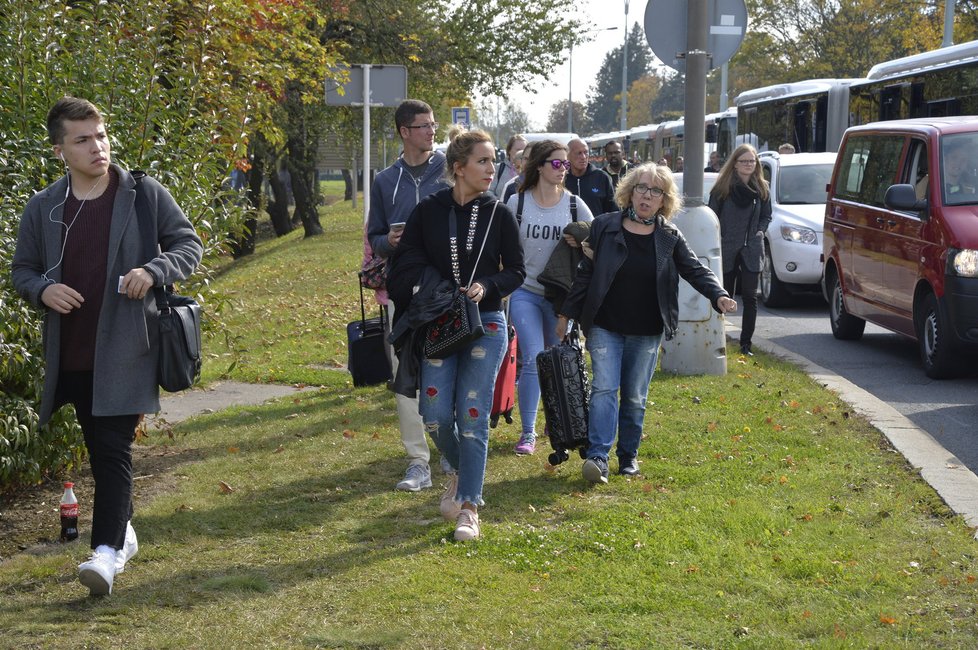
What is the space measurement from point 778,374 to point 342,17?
59.1 ft

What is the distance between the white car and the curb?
16.1 ft

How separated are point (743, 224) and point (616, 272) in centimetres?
510

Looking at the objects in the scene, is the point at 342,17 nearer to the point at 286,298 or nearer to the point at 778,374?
the point at 286,298

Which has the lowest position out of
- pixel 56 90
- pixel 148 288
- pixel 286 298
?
pixel 286 298

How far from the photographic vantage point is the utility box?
414 inches

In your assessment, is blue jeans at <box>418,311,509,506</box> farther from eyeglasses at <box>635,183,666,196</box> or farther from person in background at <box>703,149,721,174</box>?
person in background at <box>703,149,721,174</box>

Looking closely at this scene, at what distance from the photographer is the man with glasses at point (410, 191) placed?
23.1 feet

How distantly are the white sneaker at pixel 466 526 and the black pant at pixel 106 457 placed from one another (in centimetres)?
142

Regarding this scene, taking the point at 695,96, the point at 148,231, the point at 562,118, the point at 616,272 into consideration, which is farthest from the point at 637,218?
the point at 562,118

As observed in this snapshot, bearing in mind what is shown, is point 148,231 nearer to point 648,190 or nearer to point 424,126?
point 424,126

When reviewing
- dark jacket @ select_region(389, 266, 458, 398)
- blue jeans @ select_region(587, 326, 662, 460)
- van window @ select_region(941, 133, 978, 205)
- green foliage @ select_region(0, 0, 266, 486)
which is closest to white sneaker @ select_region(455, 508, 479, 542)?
dark jacket @ select_region(389, 266, 458, 398)

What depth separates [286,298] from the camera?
18.8m

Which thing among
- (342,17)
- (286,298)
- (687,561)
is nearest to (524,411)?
(687,561)

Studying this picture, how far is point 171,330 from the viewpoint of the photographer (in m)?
5.21
